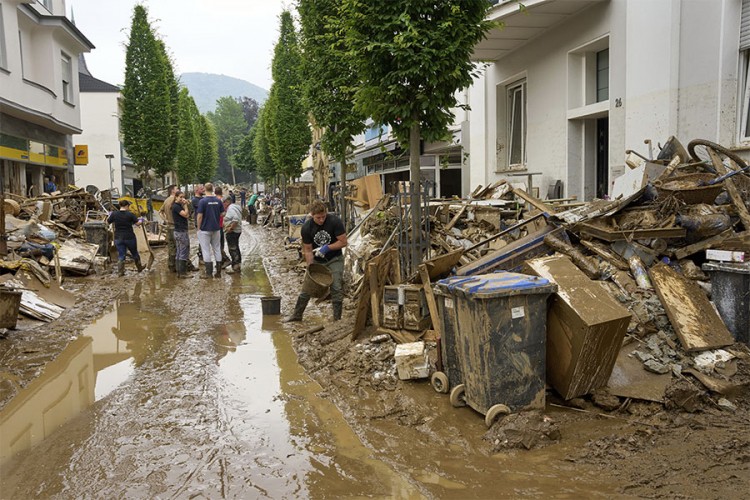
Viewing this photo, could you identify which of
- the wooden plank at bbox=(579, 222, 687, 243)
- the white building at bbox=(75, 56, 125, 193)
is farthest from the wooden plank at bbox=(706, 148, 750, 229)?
the white building at bbox=(75, 56, 125, 193)

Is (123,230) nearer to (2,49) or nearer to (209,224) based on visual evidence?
(209,224)

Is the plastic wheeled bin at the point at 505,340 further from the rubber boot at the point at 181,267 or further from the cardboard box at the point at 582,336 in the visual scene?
the rubber boot at the point at 181,267

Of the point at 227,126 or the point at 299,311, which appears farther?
the point at 227,126

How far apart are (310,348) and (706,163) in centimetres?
554

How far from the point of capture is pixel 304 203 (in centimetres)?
2642

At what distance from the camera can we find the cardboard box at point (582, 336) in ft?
15.5

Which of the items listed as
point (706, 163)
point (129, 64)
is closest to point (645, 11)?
point (706, 163)

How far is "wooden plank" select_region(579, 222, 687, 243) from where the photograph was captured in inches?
256

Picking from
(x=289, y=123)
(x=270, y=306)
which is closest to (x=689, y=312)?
(x=270, y=306)

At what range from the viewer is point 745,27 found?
8.85 m

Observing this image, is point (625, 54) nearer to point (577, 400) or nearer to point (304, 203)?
point (577, 400)

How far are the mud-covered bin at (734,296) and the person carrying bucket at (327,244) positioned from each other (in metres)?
4.58

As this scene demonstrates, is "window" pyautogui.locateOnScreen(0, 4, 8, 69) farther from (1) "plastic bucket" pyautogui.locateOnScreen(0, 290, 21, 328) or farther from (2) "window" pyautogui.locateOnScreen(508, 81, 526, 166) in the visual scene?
(2) "window" pyautogui.locateOnScreen(508, 81, 526, 166)

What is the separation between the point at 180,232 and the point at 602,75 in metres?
9.30
